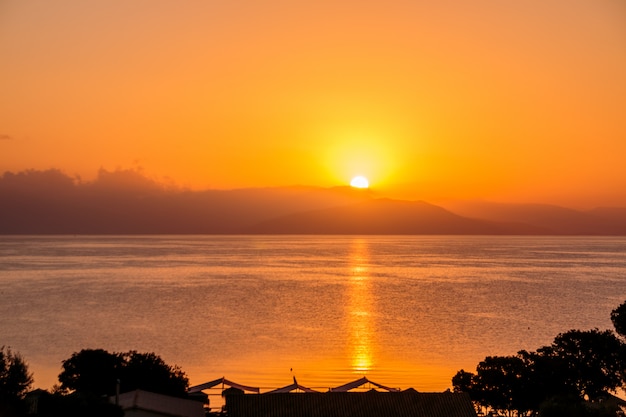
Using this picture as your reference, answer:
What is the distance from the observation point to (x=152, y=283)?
116 m

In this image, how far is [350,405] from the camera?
2770 centimetres

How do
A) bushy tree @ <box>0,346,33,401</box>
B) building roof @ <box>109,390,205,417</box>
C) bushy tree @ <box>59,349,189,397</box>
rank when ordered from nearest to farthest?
building roof @ <box>109,390,205,417</box> < bushy tree @ <box>0,346,33,401</box> < bushy tree @ <box>59,349,189,397</box>

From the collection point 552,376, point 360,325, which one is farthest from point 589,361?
point 360,325

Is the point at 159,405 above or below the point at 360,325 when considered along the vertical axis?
above

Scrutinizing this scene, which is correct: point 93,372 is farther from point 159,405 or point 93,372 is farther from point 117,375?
point 159,405

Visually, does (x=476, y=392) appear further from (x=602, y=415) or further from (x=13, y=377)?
(x=13, y=377)

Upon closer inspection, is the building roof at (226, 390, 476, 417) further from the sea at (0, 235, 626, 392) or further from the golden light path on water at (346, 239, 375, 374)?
the golden light path on water at (346, 239, 375, 374)

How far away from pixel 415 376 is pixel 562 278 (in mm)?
92824

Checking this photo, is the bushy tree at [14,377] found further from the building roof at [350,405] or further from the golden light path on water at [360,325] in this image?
the golden light path on water at [360,325]

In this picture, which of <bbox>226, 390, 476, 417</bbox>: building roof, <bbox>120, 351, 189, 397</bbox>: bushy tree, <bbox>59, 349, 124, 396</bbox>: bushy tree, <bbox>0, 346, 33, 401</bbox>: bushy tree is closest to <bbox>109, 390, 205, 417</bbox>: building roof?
<bbox>226, 390, 476, 417</bbox>: building roof

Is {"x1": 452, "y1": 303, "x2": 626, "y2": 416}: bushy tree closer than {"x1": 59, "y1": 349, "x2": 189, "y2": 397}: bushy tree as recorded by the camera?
Yes

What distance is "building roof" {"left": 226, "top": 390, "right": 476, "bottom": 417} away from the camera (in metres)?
27.0

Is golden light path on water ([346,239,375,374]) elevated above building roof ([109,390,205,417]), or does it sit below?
below

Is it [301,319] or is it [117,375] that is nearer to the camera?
[117,375]
